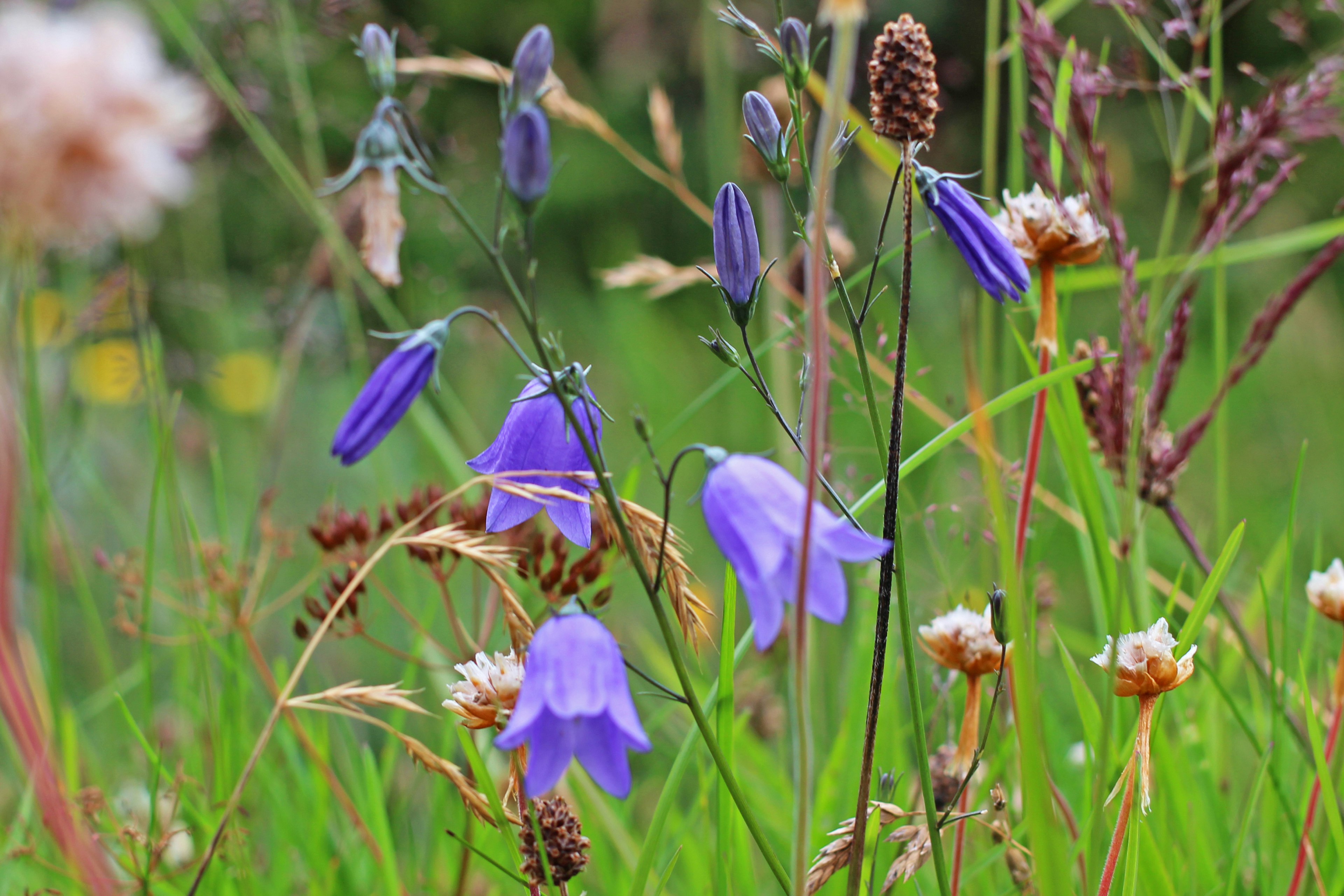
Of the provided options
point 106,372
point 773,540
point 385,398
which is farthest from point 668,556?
point 106,372

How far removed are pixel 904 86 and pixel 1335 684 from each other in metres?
0.69

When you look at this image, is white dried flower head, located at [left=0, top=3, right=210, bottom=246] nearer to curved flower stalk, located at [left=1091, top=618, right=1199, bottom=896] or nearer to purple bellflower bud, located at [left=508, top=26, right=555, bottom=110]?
purple bellflower bud, located at [left=508, top=26, right=555, bottom=110]

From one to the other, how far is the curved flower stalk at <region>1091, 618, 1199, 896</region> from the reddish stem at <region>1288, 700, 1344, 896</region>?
0.17 metres

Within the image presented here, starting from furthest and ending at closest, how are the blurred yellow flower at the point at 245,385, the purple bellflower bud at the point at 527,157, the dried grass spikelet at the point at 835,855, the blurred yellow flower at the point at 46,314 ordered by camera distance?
the blurred yellow flower at the point at 245,385 → the blurred yellow flower at the point at 46,314 → the dried grass spikelet at the point at 835,855 → the purple bellflower bud at the point at 527,157

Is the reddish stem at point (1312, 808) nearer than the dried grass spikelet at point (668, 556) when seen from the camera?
No

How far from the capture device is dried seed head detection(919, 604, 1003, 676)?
81 cm

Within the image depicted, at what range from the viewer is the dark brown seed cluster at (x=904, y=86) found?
2.21ft

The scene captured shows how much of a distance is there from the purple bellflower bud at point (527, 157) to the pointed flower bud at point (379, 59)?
133 mm

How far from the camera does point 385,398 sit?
1.97 ft

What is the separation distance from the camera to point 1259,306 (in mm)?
3818

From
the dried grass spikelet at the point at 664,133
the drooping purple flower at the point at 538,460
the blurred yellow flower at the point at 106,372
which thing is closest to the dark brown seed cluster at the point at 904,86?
the drooping purple flower at the point at 538,460

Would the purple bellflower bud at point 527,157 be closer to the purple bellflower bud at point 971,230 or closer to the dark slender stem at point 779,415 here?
the dark slender stem at point 779,415

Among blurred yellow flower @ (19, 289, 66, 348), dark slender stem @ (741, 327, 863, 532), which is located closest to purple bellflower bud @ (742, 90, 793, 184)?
dark slender stem @ (741, 327, 863, 532)

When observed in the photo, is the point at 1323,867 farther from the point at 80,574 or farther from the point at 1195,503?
the point at 1195,503
